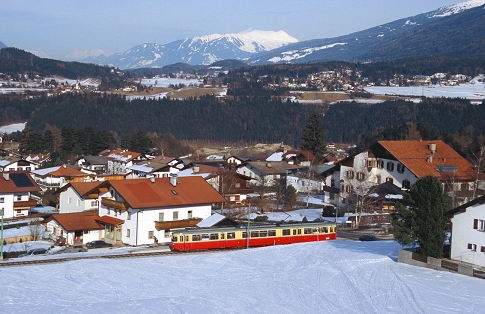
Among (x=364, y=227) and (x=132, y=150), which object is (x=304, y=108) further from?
(x=364, y=227)

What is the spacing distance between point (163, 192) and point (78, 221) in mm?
4495

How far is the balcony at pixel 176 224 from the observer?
31.7 metres

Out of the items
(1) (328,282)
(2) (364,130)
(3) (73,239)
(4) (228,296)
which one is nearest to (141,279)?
(4) (228,296)

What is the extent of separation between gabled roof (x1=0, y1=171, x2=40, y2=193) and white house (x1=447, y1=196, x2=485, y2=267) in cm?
2666

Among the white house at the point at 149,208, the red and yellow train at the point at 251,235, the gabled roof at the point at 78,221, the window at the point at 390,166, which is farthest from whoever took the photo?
the window at the point at 390,166

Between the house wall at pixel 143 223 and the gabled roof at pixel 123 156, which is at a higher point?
the house wall at pixel 143 223

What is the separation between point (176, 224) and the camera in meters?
32.1

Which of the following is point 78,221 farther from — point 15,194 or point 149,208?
point 15,194

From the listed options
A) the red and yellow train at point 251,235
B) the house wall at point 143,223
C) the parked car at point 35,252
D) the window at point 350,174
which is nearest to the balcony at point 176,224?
the house wall at point 143,223

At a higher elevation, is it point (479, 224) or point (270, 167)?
point (479, 224)

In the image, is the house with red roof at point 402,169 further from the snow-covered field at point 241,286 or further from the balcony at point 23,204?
the balcony at point 23,204

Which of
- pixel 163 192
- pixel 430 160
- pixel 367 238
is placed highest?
pixel 430 160

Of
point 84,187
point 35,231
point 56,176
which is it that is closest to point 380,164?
point 84,187

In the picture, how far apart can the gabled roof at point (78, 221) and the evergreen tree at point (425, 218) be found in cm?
1495
